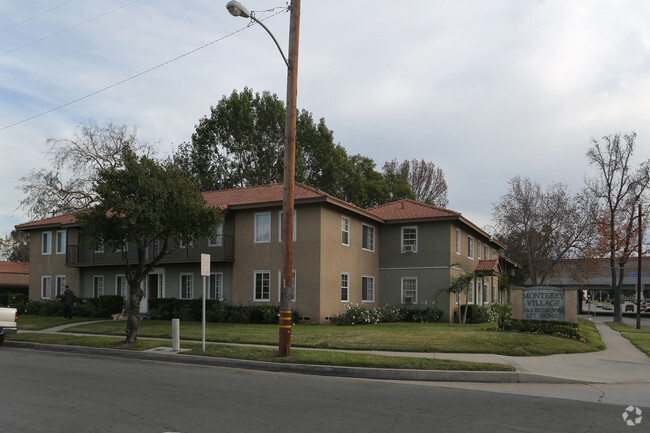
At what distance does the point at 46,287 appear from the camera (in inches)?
1414

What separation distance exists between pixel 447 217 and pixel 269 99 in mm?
25589

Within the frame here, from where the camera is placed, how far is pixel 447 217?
29.7 m

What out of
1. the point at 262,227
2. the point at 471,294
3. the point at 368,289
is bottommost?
the point at 471,294

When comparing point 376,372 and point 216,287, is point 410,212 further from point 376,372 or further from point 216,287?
point 376,372

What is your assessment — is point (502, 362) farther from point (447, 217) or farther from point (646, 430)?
point (447, 217)

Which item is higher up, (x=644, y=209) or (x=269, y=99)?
(x=269, y=99)

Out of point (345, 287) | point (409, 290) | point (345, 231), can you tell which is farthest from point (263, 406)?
point (409, 290)

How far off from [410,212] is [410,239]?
1.68m

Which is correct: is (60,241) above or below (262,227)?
below

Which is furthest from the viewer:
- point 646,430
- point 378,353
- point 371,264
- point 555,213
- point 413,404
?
point 555,213

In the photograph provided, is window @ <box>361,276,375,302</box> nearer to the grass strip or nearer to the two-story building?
the two-story building

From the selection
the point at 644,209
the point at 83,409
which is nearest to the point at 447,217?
the point at 644,209

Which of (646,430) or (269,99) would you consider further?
(269,99)

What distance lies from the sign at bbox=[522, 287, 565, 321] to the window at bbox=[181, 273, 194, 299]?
17.2m
